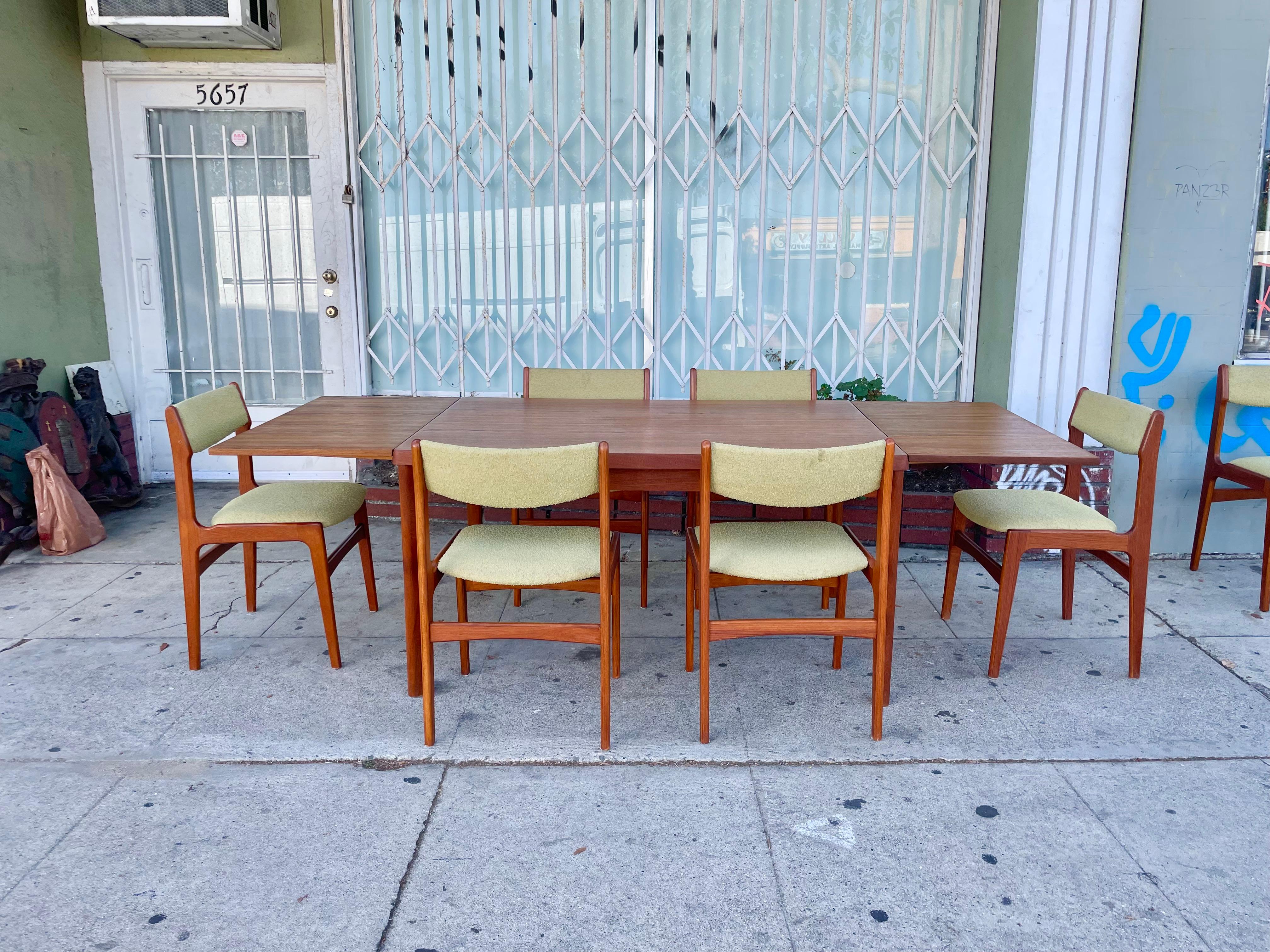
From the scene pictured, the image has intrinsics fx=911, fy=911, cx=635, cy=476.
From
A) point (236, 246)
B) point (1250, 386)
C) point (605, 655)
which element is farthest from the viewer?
point (236, 246)

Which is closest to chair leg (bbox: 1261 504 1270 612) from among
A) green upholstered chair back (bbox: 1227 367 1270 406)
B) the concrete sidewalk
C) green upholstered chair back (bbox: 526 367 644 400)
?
the concrete sidewalk

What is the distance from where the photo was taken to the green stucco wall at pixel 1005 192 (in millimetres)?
3646

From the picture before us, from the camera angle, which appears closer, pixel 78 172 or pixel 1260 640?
pixel 1260 640

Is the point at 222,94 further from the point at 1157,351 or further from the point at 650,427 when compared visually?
the point at 1157,351

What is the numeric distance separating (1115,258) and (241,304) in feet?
13.2

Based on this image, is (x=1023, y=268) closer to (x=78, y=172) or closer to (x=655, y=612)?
(x=655, y=612)

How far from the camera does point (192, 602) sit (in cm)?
266

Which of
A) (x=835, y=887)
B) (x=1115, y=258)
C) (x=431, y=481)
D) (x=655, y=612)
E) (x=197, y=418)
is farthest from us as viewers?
(x=1115, y=258)

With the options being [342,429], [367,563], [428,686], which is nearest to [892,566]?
[428,686]

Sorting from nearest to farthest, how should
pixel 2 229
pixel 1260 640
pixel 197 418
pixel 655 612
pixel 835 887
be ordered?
pixel 835 887 → pixel 197 418 → pixel 1260 640 → pixel 655 612 → pixel 2 229

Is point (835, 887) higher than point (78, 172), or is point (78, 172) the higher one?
point (78, 172)

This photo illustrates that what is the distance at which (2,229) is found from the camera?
393cm

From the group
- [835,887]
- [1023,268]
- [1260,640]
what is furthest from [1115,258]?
[835,887]

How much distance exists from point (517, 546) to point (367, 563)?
2.99 feet
